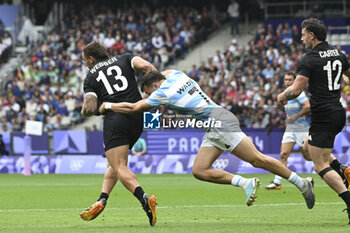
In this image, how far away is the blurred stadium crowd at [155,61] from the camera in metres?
Result: 29.3

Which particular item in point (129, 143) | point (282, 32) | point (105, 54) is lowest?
point (282, 32)

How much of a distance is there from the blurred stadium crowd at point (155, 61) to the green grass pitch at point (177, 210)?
31.8 ft

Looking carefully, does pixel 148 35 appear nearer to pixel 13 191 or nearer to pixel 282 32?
pixel 282 32

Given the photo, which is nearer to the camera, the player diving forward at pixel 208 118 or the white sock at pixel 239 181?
the player diving forward at pixel 208 118

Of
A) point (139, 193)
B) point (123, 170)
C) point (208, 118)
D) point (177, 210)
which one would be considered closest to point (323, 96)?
point (208, 118)

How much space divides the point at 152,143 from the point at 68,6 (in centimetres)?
1732

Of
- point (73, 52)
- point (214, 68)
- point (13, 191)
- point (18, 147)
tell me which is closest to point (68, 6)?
point (73, 52)

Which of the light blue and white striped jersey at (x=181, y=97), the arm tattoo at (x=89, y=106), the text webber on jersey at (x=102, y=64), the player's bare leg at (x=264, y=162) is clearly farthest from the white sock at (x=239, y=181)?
the text webber on jersey at (x=102, y=64)

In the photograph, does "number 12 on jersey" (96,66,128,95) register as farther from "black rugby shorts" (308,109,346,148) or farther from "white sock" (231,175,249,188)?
"black rugby shorts" (308,109,346,148)

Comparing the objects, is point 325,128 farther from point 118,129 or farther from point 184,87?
point 118,129

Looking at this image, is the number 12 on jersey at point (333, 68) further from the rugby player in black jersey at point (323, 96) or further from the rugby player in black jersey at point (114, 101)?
the rugby player in black jersey at point (114, 101)

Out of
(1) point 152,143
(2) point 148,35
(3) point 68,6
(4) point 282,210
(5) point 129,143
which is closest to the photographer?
→ (5) point 129,143

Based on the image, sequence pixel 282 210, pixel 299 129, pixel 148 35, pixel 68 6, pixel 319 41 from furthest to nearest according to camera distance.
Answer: pixel 68 6
pixel 148 35
pixel 299 129
pixel 282 210
pixel 319 41

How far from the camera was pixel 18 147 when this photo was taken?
27859 millimetres
